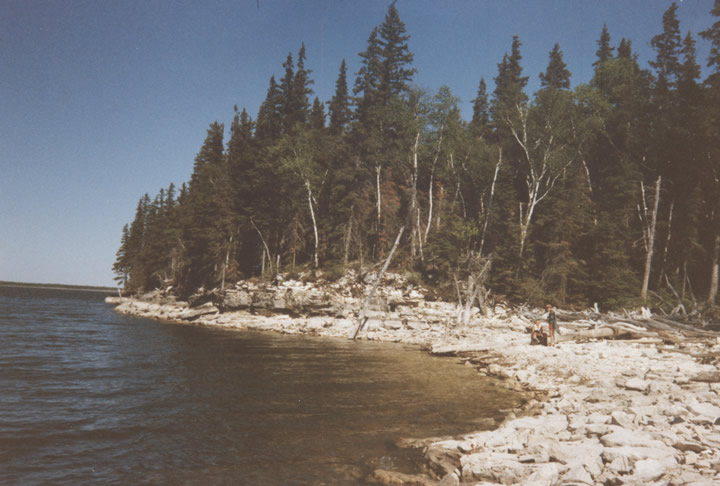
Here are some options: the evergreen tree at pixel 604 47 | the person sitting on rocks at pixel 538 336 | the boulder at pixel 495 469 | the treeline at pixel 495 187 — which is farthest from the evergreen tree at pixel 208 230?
the evergreen tree at pixel 604 47

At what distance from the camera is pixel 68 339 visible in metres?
18.9

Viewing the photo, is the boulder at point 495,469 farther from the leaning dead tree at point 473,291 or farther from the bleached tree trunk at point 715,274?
the bleached tree trunk at point 715,274

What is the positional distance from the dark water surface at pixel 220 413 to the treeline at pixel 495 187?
56.9ft

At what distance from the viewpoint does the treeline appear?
1017 inches

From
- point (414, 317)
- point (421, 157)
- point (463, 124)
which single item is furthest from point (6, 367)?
point (463, 124)

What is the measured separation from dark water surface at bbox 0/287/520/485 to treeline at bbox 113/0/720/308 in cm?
1734

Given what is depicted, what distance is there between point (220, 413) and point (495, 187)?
30.6m

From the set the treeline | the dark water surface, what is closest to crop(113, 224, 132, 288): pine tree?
the treeline

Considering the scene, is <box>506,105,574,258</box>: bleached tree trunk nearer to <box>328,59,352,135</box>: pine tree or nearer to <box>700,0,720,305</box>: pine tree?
<box>700,0,720,305</box>: pine tree

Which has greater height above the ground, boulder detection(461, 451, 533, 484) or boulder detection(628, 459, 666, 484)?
boulder detection(628, 459, 666, 484)

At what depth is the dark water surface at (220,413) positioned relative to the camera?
216 inches

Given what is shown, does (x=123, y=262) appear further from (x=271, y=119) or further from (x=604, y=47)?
(x=604, y=47)

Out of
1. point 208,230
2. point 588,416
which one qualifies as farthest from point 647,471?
point 208,230

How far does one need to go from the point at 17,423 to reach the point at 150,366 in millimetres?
6364
